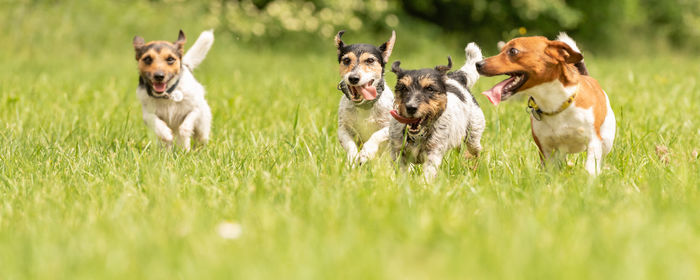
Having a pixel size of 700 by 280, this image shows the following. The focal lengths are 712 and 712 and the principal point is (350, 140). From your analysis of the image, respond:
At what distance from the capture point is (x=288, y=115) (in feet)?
23.8

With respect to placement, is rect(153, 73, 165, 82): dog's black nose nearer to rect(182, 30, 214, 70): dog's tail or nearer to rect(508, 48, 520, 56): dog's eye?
rect(182, 30, 214, 70): dog's tail

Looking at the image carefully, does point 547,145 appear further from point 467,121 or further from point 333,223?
point 333,223

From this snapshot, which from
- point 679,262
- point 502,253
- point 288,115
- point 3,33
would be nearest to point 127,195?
point 502,253

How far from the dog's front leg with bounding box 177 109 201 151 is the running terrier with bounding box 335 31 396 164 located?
4.55 feet

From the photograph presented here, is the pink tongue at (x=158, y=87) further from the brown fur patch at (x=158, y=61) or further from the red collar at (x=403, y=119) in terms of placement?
the red collar at (x=403, y=119)

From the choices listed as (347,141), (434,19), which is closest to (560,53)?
(347,141)

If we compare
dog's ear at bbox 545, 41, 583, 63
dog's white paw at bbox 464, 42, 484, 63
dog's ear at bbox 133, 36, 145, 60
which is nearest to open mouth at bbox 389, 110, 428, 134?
dog's ear at bbox 545, 41, 583, 63

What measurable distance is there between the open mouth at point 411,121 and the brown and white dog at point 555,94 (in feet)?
1.64

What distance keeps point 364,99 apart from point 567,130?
4.47 ft

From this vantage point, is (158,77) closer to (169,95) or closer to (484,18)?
(169,95)

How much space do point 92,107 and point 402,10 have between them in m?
14.0

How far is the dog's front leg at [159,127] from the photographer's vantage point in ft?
18.6

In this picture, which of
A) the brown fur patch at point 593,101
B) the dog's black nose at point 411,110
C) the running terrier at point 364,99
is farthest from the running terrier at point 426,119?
the brown fur patch at point 593,101

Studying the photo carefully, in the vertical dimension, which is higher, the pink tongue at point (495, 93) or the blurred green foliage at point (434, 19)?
the blurred green foliage at point (434, 19)
